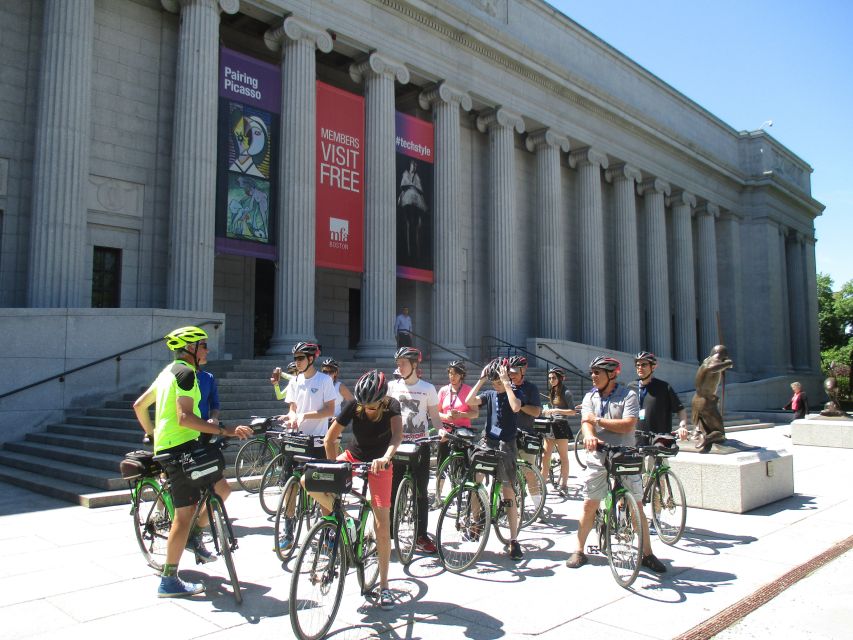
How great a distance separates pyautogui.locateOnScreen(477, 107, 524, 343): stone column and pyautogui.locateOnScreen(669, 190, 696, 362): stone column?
1352cm

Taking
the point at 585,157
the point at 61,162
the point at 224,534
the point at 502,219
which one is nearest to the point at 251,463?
the point at 224,534

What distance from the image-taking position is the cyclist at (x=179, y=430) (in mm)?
5258

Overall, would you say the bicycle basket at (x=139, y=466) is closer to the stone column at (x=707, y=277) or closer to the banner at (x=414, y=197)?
the banner at (x=414, y=197)

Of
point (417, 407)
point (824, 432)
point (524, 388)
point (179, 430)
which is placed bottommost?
point (824, 432)

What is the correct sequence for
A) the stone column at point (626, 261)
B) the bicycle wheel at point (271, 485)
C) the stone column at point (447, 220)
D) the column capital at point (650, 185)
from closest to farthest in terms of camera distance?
1. the bicycle wheel at point (271, 485)
2. the stone column at point (447, 220)
3. the stone column at point (626, 261)
4. the column capital at point (650, 185)

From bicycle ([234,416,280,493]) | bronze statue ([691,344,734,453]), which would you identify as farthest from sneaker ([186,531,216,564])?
bronze statue ([691,344,734,453])

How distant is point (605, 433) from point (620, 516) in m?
0.76

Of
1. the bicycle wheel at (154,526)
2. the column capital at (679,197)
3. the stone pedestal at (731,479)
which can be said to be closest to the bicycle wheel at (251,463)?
the bicycle wheel at (154,526)

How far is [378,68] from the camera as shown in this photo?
21.2m

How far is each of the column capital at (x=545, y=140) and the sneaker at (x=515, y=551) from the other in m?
23.0

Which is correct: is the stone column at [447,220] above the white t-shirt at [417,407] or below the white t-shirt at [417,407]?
above

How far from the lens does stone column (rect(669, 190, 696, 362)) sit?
3519cm

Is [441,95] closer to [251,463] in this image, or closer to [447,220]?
[447,220]

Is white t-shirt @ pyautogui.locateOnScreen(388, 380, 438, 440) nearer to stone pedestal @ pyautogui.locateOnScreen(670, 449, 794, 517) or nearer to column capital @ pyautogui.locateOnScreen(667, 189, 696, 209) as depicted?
stone pedestal @ pyautogui.locateOnScreen(670, 449, 794, 517)
